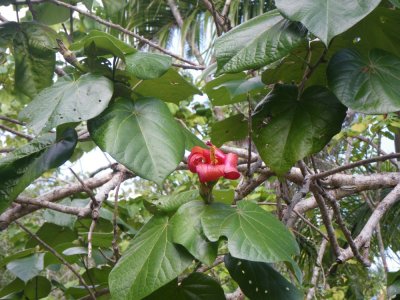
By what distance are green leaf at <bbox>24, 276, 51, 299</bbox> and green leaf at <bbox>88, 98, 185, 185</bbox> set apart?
0.73 metres

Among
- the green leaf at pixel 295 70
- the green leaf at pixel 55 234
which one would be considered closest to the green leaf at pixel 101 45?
the green leaf at pixel 295 70

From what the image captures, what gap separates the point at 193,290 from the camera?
75cm

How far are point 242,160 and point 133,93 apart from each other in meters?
0.57

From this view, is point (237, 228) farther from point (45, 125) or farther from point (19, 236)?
point (19, 236)

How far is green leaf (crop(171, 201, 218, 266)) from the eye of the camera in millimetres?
646

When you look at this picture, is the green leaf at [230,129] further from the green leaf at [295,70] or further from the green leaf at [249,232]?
the green leaf at [249,232]

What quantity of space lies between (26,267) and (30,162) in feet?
1.69

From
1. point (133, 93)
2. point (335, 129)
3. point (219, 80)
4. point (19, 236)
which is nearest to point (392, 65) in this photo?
point (335, 129)

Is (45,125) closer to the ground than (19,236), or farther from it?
farther from it

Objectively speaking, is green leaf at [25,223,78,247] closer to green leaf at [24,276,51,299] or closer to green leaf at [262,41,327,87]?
Answer: green leaf at [24,276,51,299]

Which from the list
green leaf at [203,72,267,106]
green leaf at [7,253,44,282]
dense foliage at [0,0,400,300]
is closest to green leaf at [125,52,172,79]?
dense foliage at [0,0,400,300]

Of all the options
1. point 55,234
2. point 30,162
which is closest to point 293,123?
point 30,162

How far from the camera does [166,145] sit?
2.30ft

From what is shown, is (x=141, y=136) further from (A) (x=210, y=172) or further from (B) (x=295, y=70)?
(B) (x=295, y=70)
